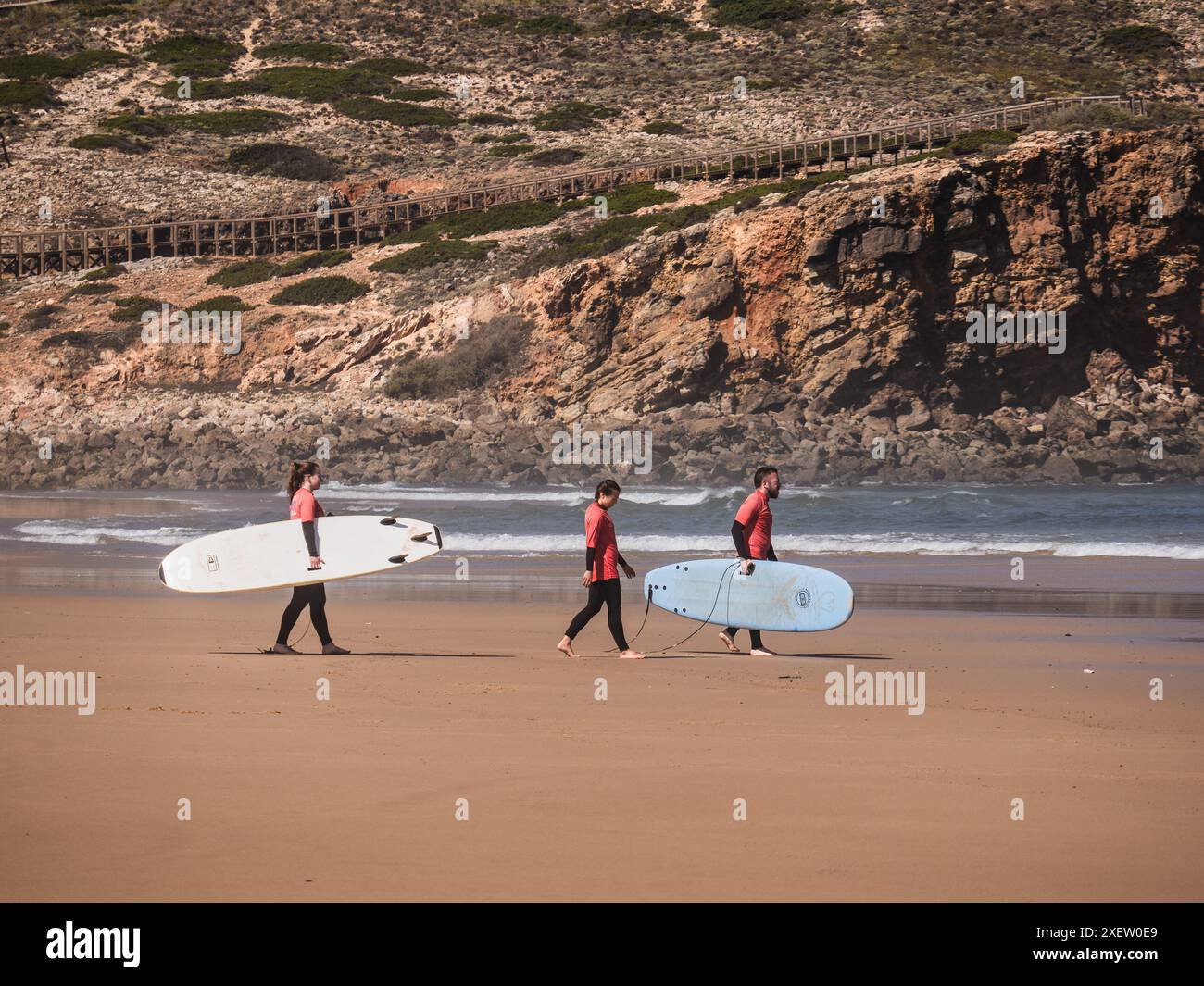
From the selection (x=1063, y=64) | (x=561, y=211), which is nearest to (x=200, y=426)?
(x=561, y=211)

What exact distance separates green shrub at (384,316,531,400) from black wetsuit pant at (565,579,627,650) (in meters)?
32.9

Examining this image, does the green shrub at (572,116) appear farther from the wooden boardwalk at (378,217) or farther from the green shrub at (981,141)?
the green shrub at (981,141)

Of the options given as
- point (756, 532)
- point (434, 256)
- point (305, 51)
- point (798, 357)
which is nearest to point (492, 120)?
point (305, 51)

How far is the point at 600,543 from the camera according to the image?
34.7ft

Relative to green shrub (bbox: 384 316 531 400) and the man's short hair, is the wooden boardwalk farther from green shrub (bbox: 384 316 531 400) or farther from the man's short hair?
the man's short hair

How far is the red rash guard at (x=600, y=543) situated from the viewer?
10.5 metres

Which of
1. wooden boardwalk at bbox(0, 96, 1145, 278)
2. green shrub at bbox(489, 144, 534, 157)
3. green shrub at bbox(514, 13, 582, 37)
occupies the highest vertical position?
green shrub at bbox(514, 13, 582, 37)

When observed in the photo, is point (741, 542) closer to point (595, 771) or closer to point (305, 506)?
point (305, 506)

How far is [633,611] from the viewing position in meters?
13.7

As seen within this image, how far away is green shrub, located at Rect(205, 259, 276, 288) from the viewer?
4956cm

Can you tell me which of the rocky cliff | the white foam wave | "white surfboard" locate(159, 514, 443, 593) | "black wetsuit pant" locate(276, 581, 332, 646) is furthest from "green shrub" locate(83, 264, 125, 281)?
"black wetsuit pant" locate(276, 581, 332, 646)

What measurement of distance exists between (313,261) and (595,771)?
47116mm

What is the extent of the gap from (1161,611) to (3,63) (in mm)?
75444
